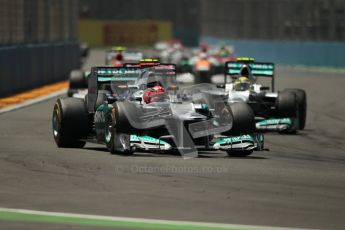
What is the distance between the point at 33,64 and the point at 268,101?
1546 cm

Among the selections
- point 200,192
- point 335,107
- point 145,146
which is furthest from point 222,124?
point 335,107

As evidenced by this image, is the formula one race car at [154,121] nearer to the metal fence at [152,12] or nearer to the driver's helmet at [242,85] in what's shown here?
the driver's helmet at [242,85]

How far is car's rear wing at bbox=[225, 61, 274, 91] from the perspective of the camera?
21500mm

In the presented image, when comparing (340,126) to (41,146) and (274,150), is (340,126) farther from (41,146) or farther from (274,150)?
(41,146)

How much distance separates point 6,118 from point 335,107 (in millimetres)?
9348

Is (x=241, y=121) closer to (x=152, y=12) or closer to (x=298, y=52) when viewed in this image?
(x=298, y=52)

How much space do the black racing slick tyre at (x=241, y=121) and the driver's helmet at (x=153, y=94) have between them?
126 centimetres

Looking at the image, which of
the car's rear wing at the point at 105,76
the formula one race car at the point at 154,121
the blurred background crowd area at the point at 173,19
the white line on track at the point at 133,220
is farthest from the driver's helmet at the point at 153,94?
the blurred background crowd area at the point at 173,19

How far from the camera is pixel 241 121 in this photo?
1554 centimetres

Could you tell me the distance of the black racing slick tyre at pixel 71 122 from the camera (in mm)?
16078

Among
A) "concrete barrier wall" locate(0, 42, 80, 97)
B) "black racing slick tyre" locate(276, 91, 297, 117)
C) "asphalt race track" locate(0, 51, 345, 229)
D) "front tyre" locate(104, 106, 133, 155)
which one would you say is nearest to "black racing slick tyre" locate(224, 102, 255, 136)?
"asphalt race track" locate(0, 51, 345, 229)

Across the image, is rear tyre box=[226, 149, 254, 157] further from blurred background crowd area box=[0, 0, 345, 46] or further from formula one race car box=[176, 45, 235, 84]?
formula one race car box=[176, 45, 235, 84]

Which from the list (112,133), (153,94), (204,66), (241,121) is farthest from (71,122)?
(204,66)

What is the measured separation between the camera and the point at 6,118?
22469 millimetres
